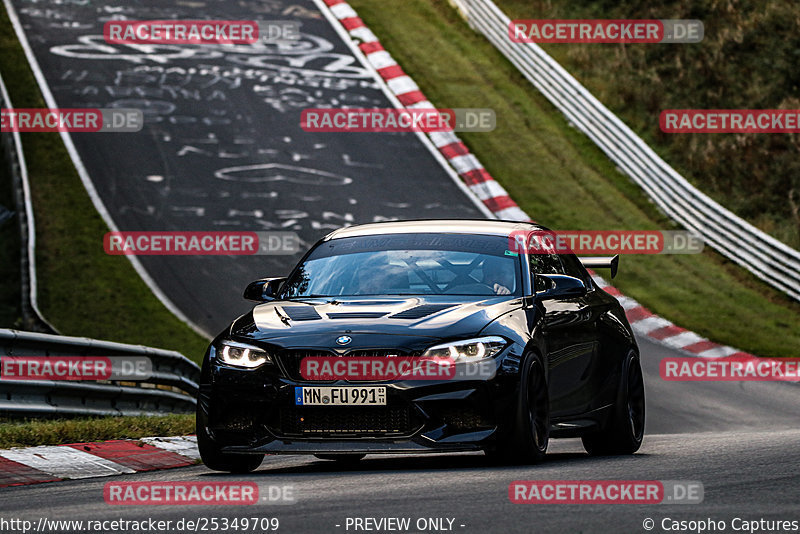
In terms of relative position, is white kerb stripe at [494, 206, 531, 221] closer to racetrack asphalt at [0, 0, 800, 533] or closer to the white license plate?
racetrack asphalt at [0, 0, 800, 533]

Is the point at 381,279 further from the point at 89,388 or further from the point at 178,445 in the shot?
the point at 89,388

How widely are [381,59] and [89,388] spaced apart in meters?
21.4

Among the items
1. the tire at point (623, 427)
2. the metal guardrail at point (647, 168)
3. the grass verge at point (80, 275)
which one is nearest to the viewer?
the tire at point (623, 427)

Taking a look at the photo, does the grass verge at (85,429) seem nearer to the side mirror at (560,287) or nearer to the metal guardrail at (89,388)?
the metal guardrail at (89,388)

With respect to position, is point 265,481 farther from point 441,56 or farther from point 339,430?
point 441,56

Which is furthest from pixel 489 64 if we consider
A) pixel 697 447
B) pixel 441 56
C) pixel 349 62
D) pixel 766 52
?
pixel 697 447

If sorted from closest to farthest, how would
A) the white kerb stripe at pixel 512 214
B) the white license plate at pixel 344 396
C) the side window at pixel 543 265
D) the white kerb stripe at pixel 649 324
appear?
the white license plate at pixel 344 396 < the side window at pixel 543 265 < the white kerb stripe at pixel 649 324 < the white kerb stripe at pixel 512 214

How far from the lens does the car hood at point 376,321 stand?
7.73 meters

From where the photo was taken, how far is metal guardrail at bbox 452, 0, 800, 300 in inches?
876
